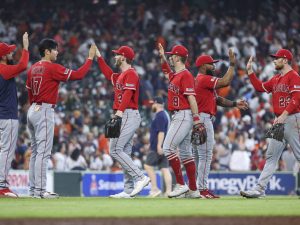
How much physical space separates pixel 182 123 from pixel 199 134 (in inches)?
15.2

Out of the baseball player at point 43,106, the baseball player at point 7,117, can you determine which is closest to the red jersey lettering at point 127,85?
the baseball player at point 43,106

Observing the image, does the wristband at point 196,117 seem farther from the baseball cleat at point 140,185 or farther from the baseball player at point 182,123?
the baseball cleat at point 140,185

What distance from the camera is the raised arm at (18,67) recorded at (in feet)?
42.7

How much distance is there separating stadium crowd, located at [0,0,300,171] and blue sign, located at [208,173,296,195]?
76cm

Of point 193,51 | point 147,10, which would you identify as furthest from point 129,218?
point 147,10

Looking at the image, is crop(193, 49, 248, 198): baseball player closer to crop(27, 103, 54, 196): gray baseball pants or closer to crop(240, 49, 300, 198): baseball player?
crop(240, 49, 300, 198): baseball player

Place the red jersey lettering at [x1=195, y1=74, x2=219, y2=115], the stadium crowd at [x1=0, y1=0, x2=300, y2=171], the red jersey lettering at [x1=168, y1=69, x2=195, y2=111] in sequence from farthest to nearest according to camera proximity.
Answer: the stadium crowd at [x1=0, y1=0, x2=300, y2=171] < the red jersey lettering at [x1=195, y1=74, x2=219, y2=115] < the red jersey lettering at [x1=168, y1=69, x2=195, y2=111]

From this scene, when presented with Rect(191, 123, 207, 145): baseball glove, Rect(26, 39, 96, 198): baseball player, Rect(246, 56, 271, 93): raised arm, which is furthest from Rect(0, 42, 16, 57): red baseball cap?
Rect(246, 56, 271, 93): raised arm

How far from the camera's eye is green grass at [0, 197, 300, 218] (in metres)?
10.1

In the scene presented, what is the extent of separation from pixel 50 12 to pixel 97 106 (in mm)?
6123

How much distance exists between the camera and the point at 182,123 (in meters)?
13.2

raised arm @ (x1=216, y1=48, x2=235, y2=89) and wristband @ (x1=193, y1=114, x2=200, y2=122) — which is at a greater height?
raised arm @ (x1=216, y1=48, x2=235, y2=89)

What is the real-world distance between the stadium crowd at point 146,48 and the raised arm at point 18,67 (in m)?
8.84

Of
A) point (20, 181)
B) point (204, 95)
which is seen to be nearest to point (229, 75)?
point (204, 95)
